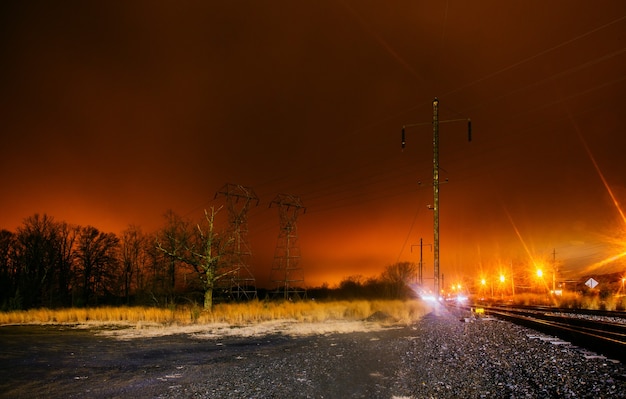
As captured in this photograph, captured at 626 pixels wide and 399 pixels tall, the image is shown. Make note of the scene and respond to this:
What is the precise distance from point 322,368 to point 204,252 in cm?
1994

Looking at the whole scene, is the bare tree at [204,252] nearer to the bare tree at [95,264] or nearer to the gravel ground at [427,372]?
the gravel ground at [427,372]

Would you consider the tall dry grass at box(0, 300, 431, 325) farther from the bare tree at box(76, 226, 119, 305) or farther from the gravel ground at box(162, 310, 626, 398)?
the bare tree at box(76, 226, 119, 305)

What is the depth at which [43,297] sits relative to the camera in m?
56.2

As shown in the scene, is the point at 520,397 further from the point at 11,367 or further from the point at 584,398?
the point at 11,367

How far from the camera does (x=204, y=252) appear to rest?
2961 cm

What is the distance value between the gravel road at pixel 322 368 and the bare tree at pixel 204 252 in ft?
37.5

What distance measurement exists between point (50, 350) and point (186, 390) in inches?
365

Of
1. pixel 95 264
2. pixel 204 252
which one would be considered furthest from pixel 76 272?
pixel 204 252

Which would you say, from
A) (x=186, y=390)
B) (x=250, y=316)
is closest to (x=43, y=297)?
(x=250, y=316)

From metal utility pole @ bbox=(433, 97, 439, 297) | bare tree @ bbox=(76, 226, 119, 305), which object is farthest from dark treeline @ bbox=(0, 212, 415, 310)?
metal utility pole @ bbox=(433, 97, 439, 297)

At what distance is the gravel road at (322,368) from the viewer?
8.60 m

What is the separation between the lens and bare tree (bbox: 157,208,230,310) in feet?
94.3

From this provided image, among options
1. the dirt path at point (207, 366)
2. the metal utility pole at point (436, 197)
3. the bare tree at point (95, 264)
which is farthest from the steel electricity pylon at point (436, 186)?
the bare tree at point (95, 264)

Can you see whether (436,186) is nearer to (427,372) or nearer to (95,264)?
(427,372)
